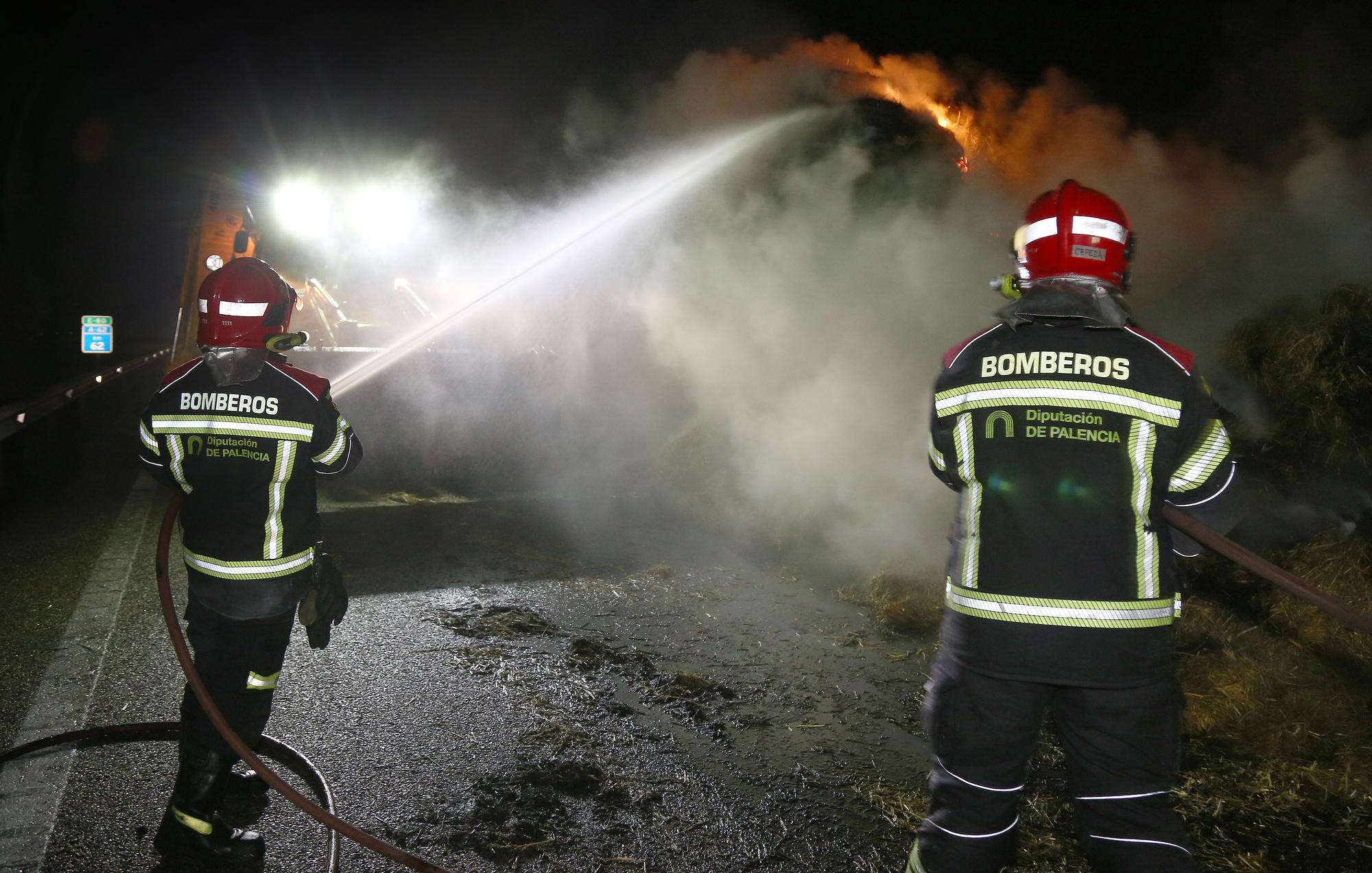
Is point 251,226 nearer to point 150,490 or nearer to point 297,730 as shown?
point 150,490

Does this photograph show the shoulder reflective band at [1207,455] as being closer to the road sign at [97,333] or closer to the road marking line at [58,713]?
the road marking line at [58,713]

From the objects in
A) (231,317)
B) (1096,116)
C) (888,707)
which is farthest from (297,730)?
(1096,116)

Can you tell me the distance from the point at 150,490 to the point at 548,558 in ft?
14.3

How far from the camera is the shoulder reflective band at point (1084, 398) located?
187 centimetres

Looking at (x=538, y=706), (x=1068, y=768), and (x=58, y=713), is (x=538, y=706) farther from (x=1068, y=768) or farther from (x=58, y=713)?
(x=1068, y=768)

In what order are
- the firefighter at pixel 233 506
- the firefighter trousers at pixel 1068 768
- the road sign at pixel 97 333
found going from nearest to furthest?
the firefighter trousers at pixel 1068 768
the firefighter at pixel 233 506
the road sign at pixel 97 333

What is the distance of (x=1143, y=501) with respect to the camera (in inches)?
74.6

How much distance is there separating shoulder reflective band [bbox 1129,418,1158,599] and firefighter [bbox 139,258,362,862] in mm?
2322

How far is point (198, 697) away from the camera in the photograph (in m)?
2.49

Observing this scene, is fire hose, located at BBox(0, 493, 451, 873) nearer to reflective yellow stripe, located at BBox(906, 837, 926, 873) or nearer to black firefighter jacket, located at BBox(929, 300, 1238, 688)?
reflective yellow stripe, located at BBox(906, 837, 926, 873)

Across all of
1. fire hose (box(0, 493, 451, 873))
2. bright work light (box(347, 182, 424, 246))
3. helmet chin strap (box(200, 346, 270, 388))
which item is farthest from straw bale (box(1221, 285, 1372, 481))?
bright work light (box(347, 182, 424, 246))

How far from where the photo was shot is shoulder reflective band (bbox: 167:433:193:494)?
8.39 feet

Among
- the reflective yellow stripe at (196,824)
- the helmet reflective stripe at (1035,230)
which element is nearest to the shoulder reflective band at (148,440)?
the reflective yellow stripe at (196,824)

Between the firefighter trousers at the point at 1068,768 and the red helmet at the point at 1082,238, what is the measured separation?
3.32 ft
